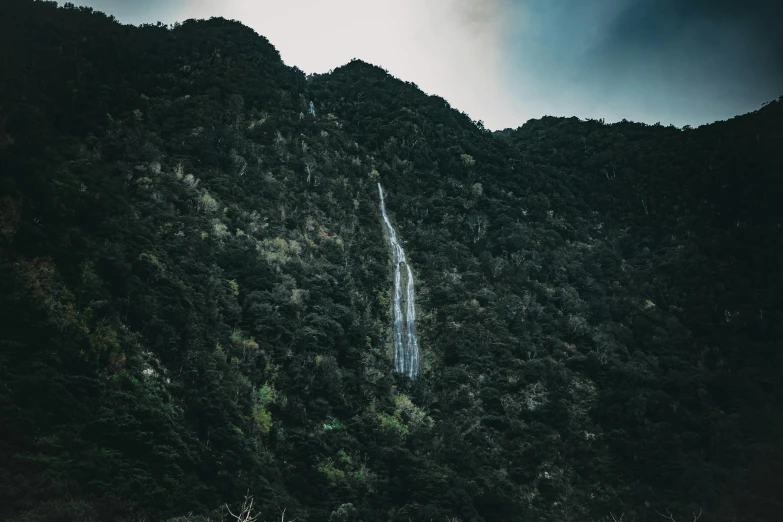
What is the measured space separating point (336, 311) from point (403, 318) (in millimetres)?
8813

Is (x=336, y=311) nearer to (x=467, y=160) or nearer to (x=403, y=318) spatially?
(x=403, y=318)

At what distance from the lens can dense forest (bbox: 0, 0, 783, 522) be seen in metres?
22.3

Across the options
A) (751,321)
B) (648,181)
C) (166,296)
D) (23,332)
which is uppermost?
(648,181)

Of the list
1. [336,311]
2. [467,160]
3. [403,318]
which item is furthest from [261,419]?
[467,160]

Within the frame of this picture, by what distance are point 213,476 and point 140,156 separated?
96.1 ft

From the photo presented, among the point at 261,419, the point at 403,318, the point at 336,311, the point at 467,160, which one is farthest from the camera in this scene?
the point at 467,160

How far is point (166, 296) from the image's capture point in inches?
1159

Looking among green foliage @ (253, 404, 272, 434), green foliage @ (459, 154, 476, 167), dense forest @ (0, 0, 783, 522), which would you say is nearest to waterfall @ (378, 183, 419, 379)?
dense forest @ (0, 0, 783, 522)

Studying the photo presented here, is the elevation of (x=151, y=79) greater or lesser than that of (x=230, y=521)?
greater

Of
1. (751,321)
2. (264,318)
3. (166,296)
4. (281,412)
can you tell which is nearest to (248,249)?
(264,318)

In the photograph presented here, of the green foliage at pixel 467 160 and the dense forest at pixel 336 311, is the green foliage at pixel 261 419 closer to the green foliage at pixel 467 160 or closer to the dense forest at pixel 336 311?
the dense forest at pixel 336 311

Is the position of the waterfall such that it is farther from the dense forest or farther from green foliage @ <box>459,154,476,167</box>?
green foliage @ <box>459,154,476,167</box>

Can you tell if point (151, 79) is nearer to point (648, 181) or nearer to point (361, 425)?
point (361, 425)

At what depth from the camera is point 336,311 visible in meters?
39.6
